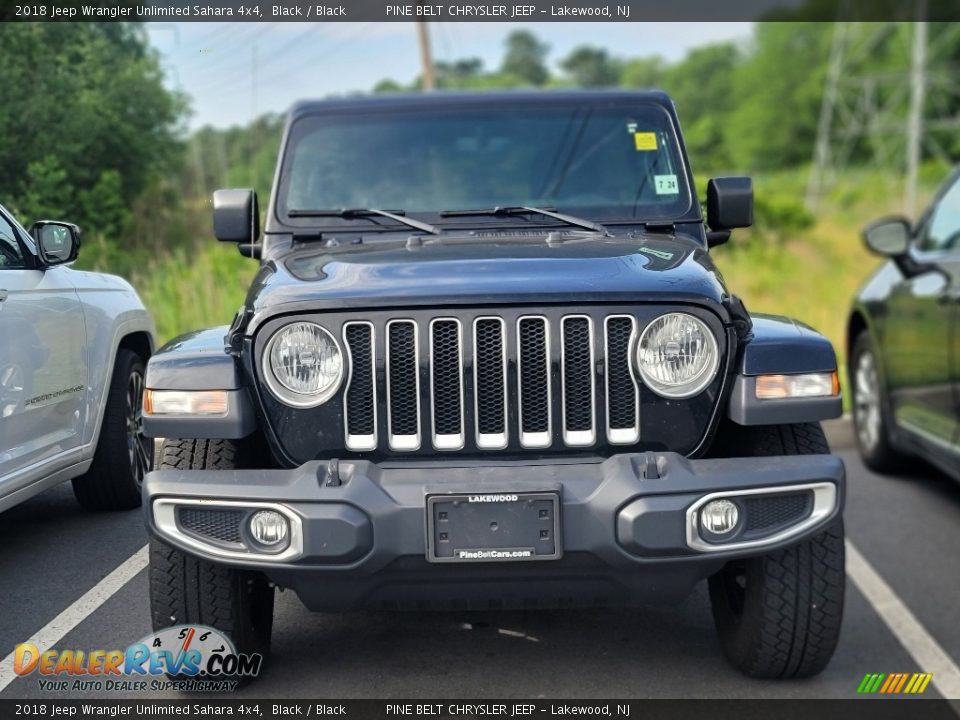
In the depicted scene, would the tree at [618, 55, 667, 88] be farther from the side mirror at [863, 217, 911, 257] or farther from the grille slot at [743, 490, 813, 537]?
the grille slot at [743, 490, 813, 537]

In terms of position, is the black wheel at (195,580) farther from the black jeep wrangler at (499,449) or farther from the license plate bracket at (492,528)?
the license plate bracket at (492,528)

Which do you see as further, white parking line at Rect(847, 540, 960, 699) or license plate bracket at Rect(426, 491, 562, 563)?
white parking line at Rect(847, 540, 960, 699)

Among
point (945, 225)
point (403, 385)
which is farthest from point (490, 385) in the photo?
point (945, 225)

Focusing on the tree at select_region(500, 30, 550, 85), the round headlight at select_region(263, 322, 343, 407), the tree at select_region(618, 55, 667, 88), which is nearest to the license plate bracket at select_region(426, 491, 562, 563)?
the round headlight at select_region(263, 322, 343, 407)

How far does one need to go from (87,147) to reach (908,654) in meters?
3.46

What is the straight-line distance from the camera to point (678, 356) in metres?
3.60

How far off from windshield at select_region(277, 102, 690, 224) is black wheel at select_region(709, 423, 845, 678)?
1.34 m

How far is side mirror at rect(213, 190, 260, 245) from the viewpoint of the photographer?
16.0 feet

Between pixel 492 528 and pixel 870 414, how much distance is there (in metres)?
4.79

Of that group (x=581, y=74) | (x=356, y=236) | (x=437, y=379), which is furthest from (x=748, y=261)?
(x=581, y=74)

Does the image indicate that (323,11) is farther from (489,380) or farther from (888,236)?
(888,236)

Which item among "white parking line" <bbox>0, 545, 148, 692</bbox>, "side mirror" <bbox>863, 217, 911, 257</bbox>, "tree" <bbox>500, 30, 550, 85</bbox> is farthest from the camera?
"tree" <bbox>500, 30, 550, 85</bbox>

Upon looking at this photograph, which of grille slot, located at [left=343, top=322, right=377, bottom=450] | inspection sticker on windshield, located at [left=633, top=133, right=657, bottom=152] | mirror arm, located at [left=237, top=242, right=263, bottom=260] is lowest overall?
grille slot, located at [left=343, top=322, right=377, bottom=450]
